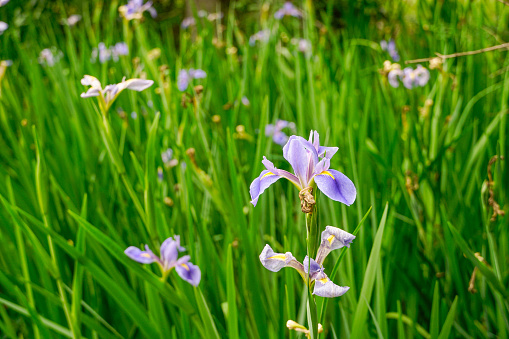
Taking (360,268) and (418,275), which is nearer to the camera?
(360,268)

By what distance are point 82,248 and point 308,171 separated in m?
0.55

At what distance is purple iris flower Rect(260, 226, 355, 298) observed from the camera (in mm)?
480

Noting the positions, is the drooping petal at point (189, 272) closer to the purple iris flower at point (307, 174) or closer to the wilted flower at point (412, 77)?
the purple iris flower at point (307, 174)

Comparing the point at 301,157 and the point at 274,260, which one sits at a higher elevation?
the point at 301,157

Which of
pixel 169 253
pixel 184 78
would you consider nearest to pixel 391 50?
pixel 184 78

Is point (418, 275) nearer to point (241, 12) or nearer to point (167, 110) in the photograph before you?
point (167, 110)

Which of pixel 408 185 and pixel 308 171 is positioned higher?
pixel 308 171

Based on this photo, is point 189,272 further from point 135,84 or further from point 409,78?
point 409,78

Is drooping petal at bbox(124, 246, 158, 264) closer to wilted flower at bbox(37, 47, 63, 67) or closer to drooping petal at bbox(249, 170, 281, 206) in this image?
drooping petal at bbox(249, 170, 281, 206)

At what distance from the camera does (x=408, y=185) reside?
104 cm

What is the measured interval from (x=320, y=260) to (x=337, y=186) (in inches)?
4.2

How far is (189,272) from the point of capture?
76 centimetres

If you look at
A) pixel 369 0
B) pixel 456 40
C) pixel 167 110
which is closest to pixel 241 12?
pixel 369 0

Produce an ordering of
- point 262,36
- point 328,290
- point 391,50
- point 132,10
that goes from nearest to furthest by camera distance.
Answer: point 328,290
point 132,10
point 391,50
point 262,36
